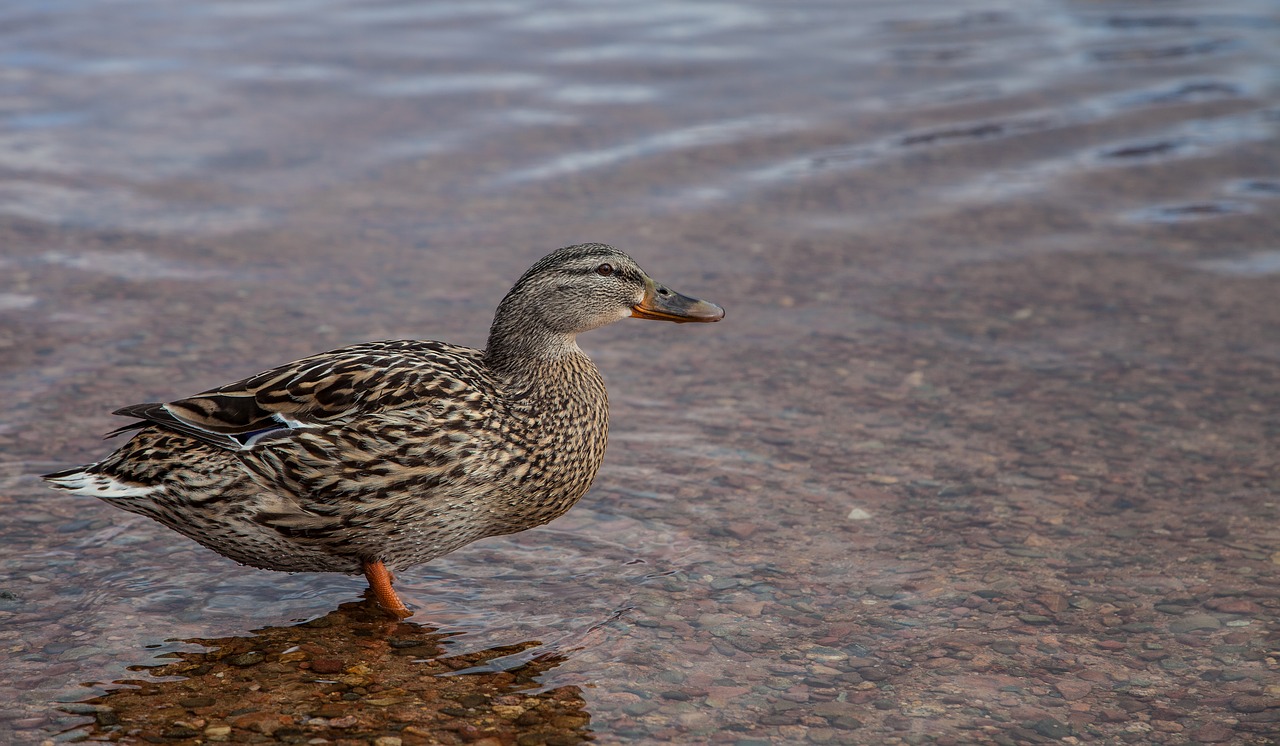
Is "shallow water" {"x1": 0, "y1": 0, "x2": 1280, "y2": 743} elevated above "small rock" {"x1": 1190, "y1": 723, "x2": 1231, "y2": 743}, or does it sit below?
above

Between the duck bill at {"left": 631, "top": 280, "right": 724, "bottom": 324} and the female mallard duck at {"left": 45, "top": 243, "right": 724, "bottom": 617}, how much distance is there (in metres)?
0.71

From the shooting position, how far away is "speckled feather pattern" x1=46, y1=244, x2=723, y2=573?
5.41 metres

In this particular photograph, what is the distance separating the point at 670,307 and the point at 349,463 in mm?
1758

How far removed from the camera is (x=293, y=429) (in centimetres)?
546

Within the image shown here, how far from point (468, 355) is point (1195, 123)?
8446mm

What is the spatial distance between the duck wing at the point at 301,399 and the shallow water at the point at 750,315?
86 centimetres

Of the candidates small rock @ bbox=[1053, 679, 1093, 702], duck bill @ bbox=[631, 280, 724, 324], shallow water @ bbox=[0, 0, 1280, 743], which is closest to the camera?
small rock @ bbox=[1053, 679, 1093, 702]

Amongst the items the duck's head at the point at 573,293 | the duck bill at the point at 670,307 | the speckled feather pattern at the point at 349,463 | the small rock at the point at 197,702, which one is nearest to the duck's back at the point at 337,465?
the speckled feather pattern at the point at 349,463

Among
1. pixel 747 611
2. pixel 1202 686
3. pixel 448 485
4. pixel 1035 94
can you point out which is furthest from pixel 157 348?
pixel 1035 94

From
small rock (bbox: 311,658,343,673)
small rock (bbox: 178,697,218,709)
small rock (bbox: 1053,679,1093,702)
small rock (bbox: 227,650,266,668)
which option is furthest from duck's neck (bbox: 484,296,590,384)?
small rock (bbox: 1053,679,1093,702)

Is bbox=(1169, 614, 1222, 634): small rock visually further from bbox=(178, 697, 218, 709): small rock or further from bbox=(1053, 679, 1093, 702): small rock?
bbox=(178, 697, 218, 709): small rock

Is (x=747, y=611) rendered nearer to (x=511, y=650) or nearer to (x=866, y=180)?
(x=511, y=650)

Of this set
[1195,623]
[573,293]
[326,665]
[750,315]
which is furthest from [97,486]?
[750,315]

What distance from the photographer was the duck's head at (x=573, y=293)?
6129 millimetres
